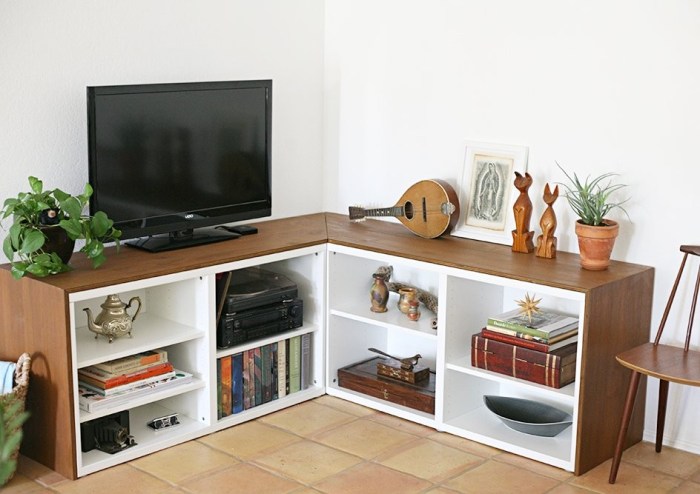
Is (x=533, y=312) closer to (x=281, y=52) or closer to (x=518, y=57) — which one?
(x=518, y=57)

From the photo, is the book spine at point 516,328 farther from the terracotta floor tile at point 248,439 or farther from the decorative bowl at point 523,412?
the terracotta floor tile at point 248,439

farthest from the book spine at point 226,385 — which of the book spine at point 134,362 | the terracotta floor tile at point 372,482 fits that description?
the terracotta floor tile at point 372,482

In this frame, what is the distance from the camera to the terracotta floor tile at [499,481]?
8.93ft

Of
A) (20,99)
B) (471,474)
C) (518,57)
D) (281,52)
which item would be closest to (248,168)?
(281,52)

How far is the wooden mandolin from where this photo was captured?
339 cm

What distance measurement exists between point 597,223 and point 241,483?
4.83ft

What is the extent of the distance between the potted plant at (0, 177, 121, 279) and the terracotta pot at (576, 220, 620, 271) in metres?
1.59

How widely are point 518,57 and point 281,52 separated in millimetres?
1058

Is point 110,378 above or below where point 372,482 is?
above

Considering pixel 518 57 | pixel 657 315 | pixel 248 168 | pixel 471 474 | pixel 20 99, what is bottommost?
pixel 471 474

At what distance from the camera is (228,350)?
124 inches

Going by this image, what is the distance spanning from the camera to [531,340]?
2938 millimetres

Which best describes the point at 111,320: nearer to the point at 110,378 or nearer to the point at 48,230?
the point at 110,378

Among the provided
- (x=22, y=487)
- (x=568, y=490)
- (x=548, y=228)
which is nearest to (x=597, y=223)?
(x=548, y=228)
